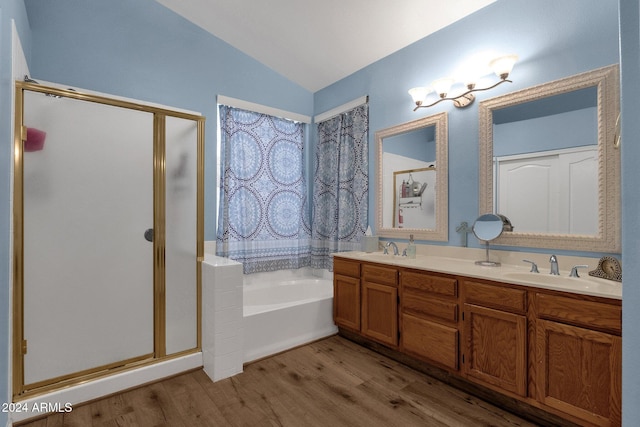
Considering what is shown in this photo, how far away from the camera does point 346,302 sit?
111 inches

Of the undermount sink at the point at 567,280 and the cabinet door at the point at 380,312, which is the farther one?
the cabinet door at the point at 380,312

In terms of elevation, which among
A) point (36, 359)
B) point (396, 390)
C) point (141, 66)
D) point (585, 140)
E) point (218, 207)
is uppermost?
point (141, 66)

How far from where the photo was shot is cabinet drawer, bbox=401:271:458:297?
203 cm

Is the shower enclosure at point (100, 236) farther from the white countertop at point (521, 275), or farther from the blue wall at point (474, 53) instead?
the blue wall at point (474, 53)

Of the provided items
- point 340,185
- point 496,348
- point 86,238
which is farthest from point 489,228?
point 86,238

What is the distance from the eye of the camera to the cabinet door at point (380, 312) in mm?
2385

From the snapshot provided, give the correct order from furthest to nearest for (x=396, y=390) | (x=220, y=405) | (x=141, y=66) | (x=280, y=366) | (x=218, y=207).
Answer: (x=218, y=207) → (x=141, y=66) → (x=280, y=366) → (x=396, y=390) → (x=220, y=405)

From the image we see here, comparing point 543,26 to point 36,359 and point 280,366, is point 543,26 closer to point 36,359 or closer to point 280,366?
point 280,366

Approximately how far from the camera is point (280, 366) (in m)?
2.34

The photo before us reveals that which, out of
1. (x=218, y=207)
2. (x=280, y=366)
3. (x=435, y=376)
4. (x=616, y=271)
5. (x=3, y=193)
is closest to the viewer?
(x=3, y=193)

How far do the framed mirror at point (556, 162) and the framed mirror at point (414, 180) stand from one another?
1.19ft

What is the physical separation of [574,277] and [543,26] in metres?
1.67

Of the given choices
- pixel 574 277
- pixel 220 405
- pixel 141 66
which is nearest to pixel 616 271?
pixel 574 277

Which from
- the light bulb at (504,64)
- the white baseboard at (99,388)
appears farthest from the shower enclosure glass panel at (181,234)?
the light bulb at (504,64)
